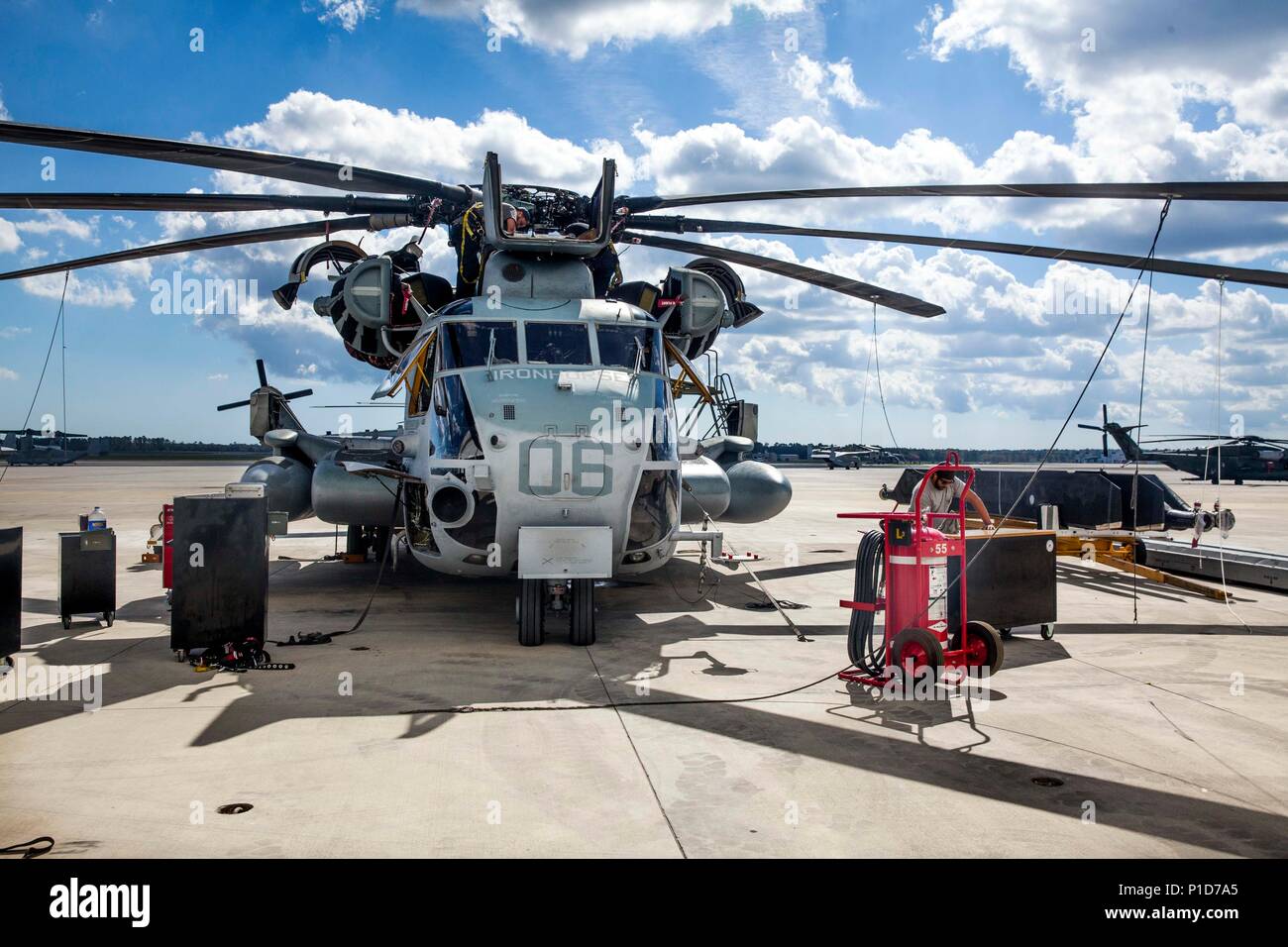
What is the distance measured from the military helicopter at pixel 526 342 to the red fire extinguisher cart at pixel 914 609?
245cm

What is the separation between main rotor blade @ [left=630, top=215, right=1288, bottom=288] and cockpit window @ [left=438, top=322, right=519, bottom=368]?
3.02 m

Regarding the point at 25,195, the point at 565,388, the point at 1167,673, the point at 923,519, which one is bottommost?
the point at 1167,673

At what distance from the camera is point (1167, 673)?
7.84m

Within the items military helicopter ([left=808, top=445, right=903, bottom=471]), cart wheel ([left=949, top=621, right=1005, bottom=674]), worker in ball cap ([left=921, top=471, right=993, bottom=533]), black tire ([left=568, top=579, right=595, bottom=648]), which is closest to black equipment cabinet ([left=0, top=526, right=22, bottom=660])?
black tire ([left=568, top=579, right=595, bottom=648])

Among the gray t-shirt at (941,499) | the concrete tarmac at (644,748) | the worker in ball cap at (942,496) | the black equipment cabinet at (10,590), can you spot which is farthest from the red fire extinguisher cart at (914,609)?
the black equipment cabinet at (10,590)

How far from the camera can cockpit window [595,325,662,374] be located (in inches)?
377

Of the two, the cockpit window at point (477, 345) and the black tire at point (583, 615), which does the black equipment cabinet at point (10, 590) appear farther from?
the black tire at point (583, 615)

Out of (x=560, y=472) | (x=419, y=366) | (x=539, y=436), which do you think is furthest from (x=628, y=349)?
(x=419, y=366)

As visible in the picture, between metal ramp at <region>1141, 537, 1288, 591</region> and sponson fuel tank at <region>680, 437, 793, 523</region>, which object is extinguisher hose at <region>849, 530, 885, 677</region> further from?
metal ramp at <region>1141, 537, 1288, 591</region>

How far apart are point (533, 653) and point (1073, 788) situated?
15.5 ft

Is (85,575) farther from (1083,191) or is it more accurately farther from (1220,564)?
(1220,564)

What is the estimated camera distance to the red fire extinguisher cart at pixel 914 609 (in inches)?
282
